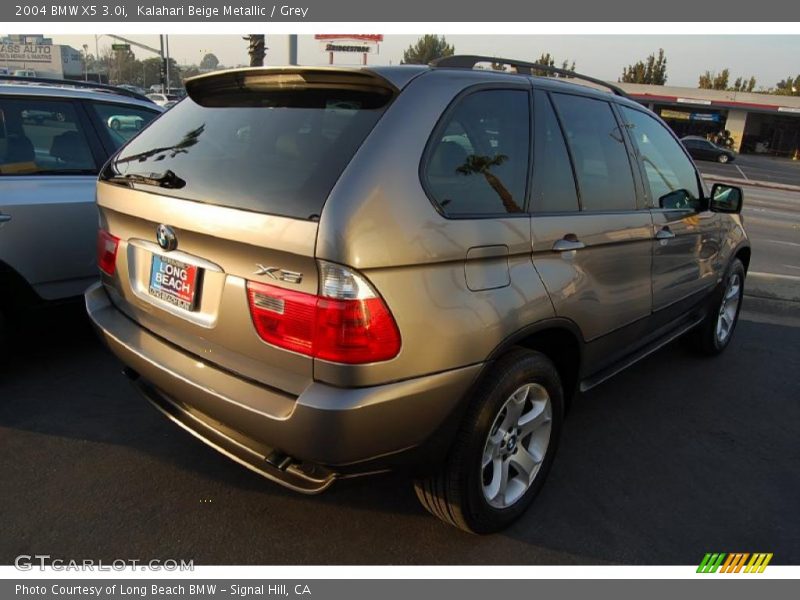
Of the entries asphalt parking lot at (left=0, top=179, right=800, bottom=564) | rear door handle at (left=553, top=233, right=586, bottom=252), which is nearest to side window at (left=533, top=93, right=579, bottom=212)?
rear door handle at (left=553, top=233, right=586, bottom=252)

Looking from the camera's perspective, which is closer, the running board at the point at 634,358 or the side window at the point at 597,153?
the side window at the point at 597,153

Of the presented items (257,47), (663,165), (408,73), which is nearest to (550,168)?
(408,73)

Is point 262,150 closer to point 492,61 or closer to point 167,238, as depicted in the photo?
point 167,238

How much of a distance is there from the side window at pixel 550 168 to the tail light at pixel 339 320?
101 cm

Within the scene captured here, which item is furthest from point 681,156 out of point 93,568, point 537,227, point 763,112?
point 763,112

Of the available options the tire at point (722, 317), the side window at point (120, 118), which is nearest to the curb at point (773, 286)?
the tire at point (722, 317)

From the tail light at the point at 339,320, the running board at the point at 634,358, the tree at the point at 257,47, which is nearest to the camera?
the tail light at the point at 339,320

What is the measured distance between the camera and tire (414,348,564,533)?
241cm

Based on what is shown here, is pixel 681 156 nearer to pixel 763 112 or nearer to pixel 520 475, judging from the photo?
pixel 520 475

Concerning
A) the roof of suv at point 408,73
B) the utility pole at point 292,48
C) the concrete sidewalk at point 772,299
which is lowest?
the concrete sidewalk at point 772,299

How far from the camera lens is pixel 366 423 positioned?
2059mm

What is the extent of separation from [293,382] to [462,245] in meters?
0.78

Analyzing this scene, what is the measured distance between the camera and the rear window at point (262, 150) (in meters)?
2.14

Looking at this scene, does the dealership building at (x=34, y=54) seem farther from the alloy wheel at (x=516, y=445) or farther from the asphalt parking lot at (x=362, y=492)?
the alloy wheel at (x=516, y=445)
